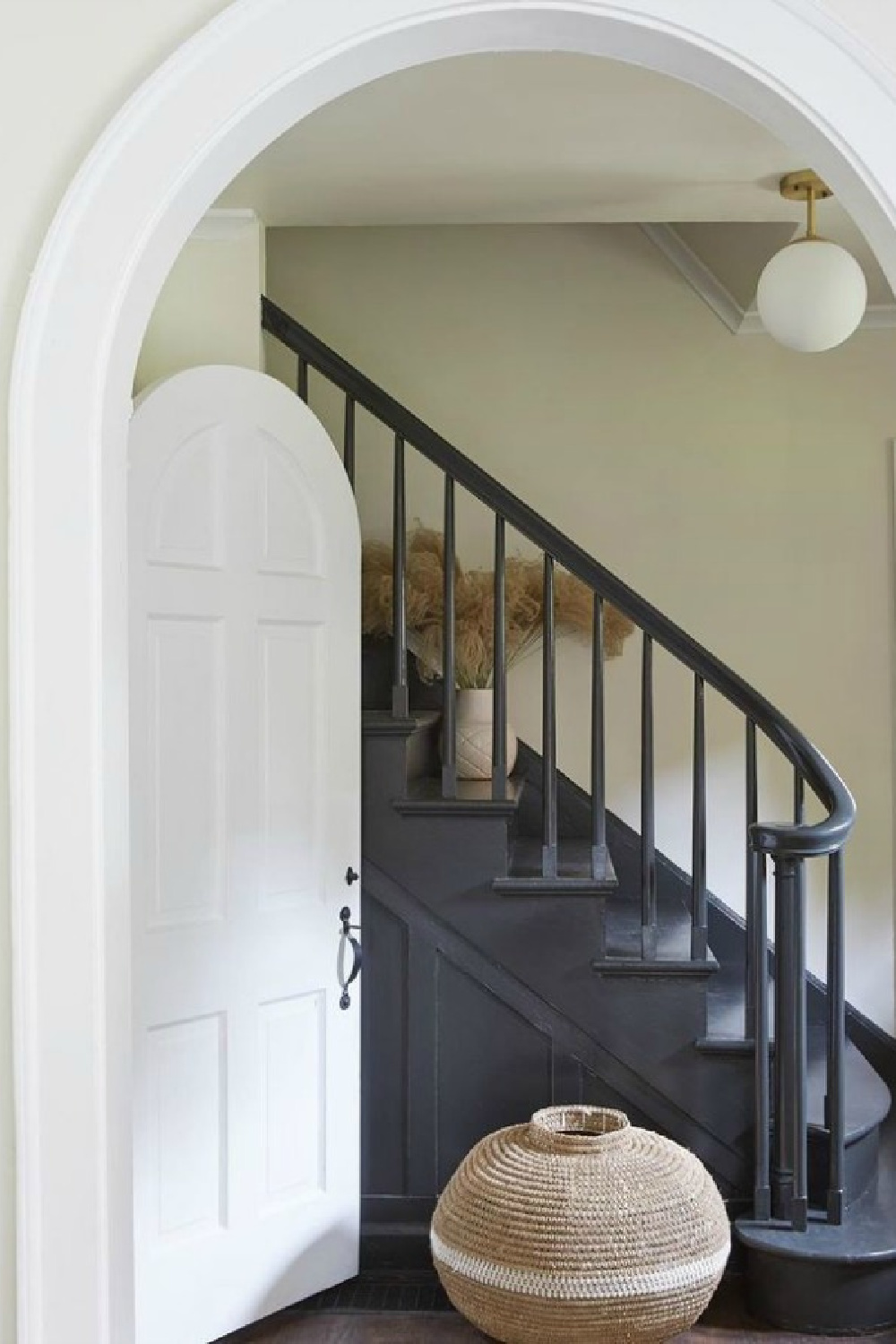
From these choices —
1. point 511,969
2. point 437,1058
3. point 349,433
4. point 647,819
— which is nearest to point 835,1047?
point 647,819

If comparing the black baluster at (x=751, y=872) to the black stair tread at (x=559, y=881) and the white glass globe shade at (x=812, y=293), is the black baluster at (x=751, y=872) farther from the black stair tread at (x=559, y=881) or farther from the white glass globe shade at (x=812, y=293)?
the white glass globe shade at (x=812, y=293)

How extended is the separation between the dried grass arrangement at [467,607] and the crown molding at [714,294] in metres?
1.00

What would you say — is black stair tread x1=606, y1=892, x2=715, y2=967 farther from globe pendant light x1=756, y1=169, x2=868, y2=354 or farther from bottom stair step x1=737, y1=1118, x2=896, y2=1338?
globe pendant light x1=756, y1=169, x2=868, y2=354

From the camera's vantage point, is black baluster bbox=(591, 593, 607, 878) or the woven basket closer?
the woven basket

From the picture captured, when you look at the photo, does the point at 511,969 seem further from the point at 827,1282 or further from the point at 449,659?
the point at 827,1282

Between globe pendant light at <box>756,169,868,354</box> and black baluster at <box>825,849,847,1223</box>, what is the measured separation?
1.22m

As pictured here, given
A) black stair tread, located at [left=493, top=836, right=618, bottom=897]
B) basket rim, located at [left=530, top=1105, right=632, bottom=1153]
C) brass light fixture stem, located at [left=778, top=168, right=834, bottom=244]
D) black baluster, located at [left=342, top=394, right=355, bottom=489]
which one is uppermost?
brass light fixture stem, located at [left=778, top=168, right=834, bottom=244]

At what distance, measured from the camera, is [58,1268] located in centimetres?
182

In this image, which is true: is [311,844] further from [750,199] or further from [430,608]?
[750,199]

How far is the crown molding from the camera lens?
4566 millimetres

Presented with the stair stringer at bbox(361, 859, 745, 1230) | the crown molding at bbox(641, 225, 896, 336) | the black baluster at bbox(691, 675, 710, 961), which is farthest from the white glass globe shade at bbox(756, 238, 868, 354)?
the stair stringer at bbox(361, 859, 745, 1230)

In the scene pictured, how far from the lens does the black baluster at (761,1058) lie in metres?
3.36

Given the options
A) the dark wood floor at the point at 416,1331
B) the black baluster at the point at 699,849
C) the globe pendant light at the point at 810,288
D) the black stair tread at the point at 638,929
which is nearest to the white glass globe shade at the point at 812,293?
the globe pendant light at the point at 810,288

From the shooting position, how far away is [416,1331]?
3.30 m
